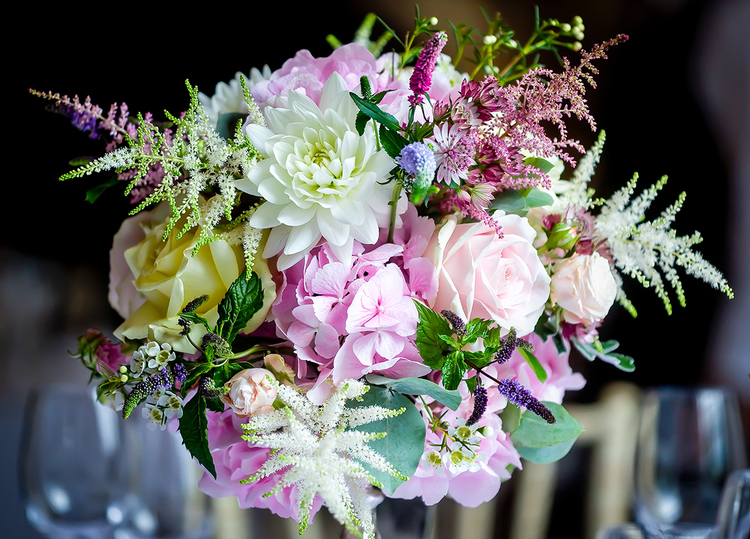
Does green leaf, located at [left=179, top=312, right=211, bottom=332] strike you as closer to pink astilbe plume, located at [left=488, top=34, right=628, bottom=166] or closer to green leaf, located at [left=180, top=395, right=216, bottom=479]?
green leaf, located at [left=180, top=395, right=216, bottom=479]

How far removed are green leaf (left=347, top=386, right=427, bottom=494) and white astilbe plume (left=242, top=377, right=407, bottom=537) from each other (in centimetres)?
1

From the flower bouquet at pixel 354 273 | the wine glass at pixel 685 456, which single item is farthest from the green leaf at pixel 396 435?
the wine glass at pixel 685 456

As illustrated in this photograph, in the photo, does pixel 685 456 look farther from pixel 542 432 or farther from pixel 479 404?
pixel 479 404

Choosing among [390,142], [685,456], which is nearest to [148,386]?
[390,142]

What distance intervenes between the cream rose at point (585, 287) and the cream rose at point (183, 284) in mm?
240

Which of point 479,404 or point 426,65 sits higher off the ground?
point 426,65

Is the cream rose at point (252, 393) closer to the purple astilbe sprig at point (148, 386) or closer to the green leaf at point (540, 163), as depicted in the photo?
the purple astilbe sprig at point (148, 386)

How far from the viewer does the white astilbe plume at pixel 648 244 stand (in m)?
0.52

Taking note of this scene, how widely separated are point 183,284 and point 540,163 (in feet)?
1.01

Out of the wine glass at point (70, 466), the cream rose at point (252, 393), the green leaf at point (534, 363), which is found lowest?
the wine glass at point (70, 466)

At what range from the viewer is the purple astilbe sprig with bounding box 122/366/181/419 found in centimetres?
43

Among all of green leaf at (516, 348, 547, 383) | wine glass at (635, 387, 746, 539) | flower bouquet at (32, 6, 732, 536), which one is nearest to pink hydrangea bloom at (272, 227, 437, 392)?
flower bouquet at (32, 6, 732, 536)

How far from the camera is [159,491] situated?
2.64 ft

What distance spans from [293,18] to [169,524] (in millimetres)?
983
